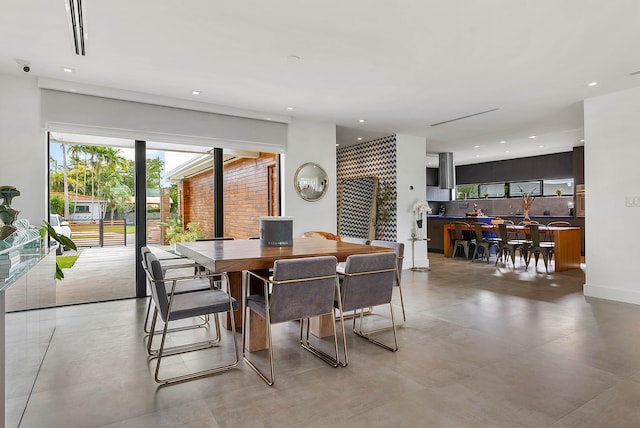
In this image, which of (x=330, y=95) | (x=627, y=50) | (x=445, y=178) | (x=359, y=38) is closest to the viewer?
(x=359, y=38)

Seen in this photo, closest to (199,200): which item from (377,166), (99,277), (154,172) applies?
(154,172)

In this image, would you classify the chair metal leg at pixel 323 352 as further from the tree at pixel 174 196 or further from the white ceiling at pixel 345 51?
the tree at pixel 174 196

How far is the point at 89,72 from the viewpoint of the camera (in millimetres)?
4129

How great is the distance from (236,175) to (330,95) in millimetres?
2028

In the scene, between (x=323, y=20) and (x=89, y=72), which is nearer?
(x=323, y=20)

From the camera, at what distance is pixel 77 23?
3.09 m

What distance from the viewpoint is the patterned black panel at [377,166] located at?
7652 mm

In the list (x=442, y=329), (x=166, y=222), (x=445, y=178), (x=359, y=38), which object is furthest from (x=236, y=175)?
(x=445, y=178)

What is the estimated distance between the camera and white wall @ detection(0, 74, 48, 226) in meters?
4.22

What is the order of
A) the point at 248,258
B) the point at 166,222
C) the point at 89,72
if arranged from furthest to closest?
the point at 166,222 → the point at 89,72 → the point at 248,258

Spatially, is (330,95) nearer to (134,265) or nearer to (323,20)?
(323,20)

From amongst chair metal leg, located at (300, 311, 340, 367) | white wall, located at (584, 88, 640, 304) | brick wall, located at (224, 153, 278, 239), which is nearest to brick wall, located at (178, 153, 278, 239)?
brick wall, located at (224, 153, 278, 239)

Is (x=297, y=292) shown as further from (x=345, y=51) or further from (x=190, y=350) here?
(x=345, y=51)

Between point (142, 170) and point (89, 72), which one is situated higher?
point (89, 72)
